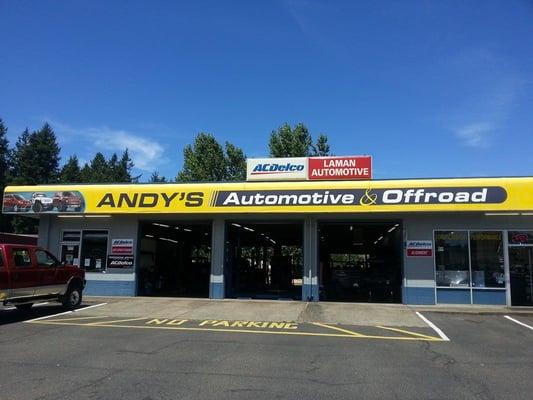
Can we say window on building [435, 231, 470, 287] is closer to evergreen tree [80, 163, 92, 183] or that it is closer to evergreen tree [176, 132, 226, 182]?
evergreen tree [176, 132, 226, 182]

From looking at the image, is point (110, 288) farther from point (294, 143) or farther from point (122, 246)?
point (294, 143)

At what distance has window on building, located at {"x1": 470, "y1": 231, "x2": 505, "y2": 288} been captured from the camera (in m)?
19.9

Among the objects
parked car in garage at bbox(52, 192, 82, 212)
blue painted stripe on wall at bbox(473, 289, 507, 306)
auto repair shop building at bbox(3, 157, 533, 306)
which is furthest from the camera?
parked car in garage at bbox(52, 192, 82, 212)

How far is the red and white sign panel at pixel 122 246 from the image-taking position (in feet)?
74.4

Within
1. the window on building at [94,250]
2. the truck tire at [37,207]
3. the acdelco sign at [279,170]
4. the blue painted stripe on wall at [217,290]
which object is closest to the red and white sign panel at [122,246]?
the window on building at [94,250]

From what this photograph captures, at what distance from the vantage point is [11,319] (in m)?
15.9

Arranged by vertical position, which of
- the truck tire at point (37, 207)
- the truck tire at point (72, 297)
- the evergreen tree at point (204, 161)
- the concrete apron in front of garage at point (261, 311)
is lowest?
the concrete apron in front of garage at point (261, 311)

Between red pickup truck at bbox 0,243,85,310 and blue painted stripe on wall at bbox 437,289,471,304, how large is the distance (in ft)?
42.9

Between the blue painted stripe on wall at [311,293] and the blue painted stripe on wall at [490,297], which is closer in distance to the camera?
the blue painted stripe on wall at [490,297]

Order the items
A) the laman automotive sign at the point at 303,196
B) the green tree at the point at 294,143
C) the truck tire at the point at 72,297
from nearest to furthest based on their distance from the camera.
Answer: the truck tire at the point at 72,297 → the laman automotive sign at the point at 303,196 → the green tree at the point at 294,143

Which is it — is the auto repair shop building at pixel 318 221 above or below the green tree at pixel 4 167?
below

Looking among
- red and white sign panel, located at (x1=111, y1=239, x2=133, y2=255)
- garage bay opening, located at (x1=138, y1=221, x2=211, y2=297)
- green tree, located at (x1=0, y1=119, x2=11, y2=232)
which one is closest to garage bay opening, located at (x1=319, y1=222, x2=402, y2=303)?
garage bay opening, located at (x1=138, y1=221, x2=211, y2=297)

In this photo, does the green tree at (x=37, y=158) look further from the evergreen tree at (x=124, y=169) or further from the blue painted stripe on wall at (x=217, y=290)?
the blue painted stripe on wall at (x=217, y=290)

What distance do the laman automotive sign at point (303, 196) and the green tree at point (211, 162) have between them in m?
34.6
